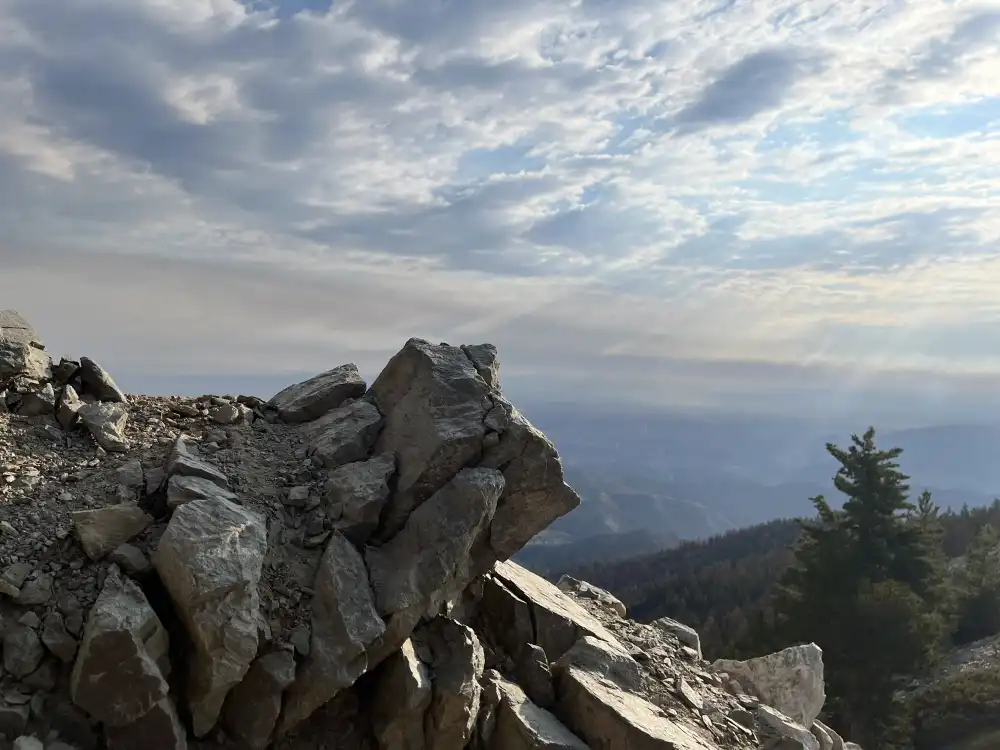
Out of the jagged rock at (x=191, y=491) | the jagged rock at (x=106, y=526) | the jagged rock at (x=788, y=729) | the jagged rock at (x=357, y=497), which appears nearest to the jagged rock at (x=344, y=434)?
the jagged rock at (x=357, y=497)

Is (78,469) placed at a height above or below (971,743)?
above

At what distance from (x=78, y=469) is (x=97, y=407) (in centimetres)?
192

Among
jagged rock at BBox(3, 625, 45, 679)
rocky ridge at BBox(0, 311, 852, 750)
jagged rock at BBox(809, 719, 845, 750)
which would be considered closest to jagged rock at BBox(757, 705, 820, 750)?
rocky ridge at BBox(0, 311, 852, 750)

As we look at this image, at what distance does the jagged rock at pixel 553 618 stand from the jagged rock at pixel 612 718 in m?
1.44

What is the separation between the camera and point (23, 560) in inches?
463

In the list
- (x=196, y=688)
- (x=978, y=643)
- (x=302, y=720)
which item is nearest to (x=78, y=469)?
(x=196, y=688)

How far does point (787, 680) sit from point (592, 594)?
5795 mm

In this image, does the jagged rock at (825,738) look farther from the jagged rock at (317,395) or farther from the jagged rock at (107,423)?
the jagged rock at (107,423)

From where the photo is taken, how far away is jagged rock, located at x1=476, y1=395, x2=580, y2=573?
15.9m

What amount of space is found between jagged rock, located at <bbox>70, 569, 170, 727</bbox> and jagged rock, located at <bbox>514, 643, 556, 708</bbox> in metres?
7.47

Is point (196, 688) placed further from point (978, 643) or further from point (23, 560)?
point (978, 643)

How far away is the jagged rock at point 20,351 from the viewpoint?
14961 mm

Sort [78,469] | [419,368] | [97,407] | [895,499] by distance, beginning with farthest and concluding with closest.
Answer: [895,499], [419,368], [97,407], [78,469]

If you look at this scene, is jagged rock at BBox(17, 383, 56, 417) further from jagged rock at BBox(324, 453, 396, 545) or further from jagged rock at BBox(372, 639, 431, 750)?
jagged rock at BBox(372, 639, 431, 750)
